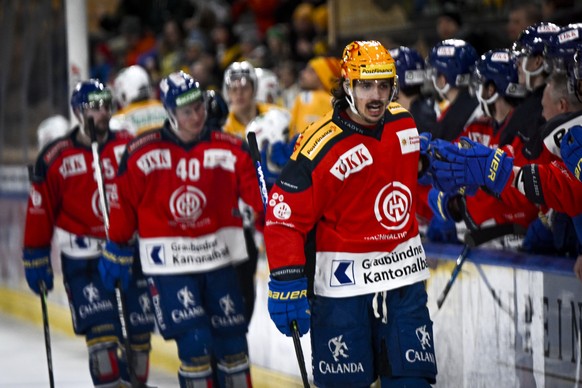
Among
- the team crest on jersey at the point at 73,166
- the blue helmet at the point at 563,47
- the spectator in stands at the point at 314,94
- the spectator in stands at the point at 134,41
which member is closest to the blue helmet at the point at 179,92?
the team crest on jersey at the point at 73,166

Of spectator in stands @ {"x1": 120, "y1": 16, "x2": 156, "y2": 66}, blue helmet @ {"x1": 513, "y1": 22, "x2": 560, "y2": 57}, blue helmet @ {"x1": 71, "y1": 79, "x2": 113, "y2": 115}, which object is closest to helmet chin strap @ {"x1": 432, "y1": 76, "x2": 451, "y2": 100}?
blue helmet @ {"x1": 513, "y1": 22, "x2": 560, "y2": 57}

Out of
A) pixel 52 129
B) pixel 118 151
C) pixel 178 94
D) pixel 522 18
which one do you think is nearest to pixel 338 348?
pixel 178 94

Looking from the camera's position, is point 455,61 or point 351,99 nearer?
point 351,99

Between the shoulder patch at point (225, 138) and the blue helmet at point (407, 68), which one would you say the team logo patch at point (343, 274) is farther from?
the blue helmet at point (407, 68)

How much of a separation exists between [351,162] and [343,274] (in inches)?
16.6

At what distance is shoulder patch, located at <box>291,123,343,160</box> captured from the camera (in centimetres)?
421

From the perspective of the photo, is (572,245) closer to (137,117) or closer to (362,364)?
(362,364)

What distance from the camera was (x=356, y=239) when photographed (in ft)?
14.0

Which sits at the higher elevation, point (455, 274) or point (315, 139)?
point (315, 139)

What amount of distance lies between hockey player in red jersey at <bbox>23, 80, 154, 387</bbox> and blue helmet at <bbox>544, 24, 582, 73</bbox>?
101 inches

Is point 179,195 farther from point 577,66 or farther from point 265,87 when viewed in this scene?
point 265,87

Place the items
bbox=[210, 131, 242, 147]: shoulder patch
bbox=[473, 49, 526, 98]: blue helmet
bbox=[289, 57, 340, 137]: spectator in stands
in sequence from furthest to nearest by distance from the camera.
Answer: bbox=[289, 57, 340, 137]: spectator in stands → bbox=[210, 131, 242, 147]: shoulder patch → bbox=[473, 49, 526, 98]: blue helmet

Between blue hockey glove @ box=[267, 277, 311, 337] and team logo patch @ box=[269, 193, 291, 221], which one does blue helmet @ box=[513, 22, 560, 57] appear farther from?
blue hockey glove @ box=[267, 277, 311, 337]

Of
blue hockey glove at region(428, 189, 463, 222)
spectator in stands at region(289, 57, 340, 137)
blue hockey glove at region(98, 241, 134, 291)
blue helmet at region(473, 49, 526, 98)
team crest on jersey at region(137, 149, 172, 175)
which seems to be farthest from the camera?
spectator in stands at region(289, 57, 340, 137)
